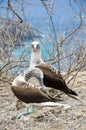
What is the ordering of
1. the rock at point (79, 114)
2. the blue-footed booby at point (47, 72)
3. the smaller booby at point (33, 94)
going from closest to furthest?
1. the smaller booby at point (33, 94)
2. the rock at point (79, 114)
3. the blue-footed booby at point (47, 72)

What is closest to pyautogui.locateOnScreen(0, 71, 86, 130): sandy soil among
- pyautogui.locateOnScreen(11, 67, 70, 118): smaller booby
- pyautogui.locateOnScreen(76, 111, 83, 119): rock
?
pyautogui.locateOnScreen(76, 111, 83, 119): rock

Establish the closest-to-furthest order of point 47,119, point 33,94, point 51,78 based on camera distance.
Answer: point 33,94 → point 47,119 → point 51,78

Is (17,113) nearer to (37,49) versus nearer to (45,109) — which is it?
(45,109)

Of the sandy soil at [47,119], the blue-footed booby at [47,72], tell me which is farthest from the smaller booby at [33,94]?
the blue-footed booby at [47,72]

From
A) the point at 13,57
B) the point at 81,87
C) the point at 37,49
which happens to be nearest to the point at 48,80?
the point at 37,49

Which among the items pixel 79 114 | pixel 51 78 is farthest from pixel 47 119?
pixel 51 78

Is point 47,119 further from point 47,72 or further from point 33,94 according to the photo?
point 47,72

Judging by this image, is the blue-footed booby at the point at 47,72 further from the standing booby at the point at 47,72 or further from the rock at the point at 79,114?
the rock at the point at 79,114

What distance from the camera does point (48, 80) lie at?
495 cm

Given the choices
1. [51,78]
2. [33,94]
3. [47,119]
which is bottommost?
[47,119]

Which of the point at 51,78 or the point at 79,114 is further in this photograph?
the point at 51,78

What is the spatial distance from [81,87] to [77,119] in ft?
6.12

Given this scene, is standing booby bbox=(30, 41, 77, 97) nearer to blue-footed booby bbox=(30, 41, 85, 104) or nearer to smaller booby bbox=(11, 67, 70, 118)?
blue-footed booby bbox=(30, 41, 85, 104)

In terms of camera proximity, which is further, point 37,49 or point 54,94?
point 54,94
